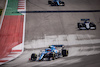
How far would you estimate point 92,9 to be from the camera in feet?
21.5

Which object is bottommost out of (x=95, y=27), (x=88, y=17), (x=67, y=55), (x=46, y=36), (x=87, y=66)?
(x=87, y=66)

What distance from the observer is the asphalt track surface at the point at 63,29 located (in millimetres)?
3506

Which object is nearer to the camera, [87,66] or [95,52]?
[87,66]

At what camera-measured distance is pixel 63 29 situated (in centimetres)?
527

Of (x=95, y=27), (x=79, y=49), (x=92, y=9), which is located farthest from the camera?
(x=92, y=9)

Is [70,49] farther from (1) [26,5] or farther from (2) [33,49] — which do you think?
(1) [26,5]

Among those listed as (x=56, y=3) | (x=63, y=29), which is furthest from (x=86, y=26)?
(x=56, y=3)

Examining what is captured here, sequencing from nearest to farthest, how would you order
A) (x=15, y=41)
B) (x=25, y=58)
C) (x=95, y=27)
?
(x=25, y=58), (x=15, y=41), (x=95, y=27)

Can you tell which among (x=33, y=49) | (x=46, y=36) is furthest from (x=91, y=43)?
(x=33, y=49)

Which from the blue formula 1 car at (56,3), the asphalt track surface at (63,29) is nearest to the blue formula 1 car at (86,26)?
the asphalt track surface at (63,29)

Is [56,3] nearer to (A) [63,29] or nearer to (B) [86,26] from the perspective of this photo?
(A) [63,29]

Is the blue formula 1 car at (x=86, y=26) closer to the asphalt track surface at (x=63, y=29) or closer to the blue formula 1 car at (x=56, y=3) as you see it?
the asphalt track surface at (x=63, y=29)

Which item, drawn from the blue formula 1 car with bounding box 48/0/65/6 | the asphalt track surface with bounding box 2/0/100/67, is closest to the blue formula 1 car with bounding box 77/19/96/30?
the asphalt track surface with bounding box 2/0/100/67

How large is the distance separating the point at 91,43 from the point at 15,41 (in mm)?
3155
